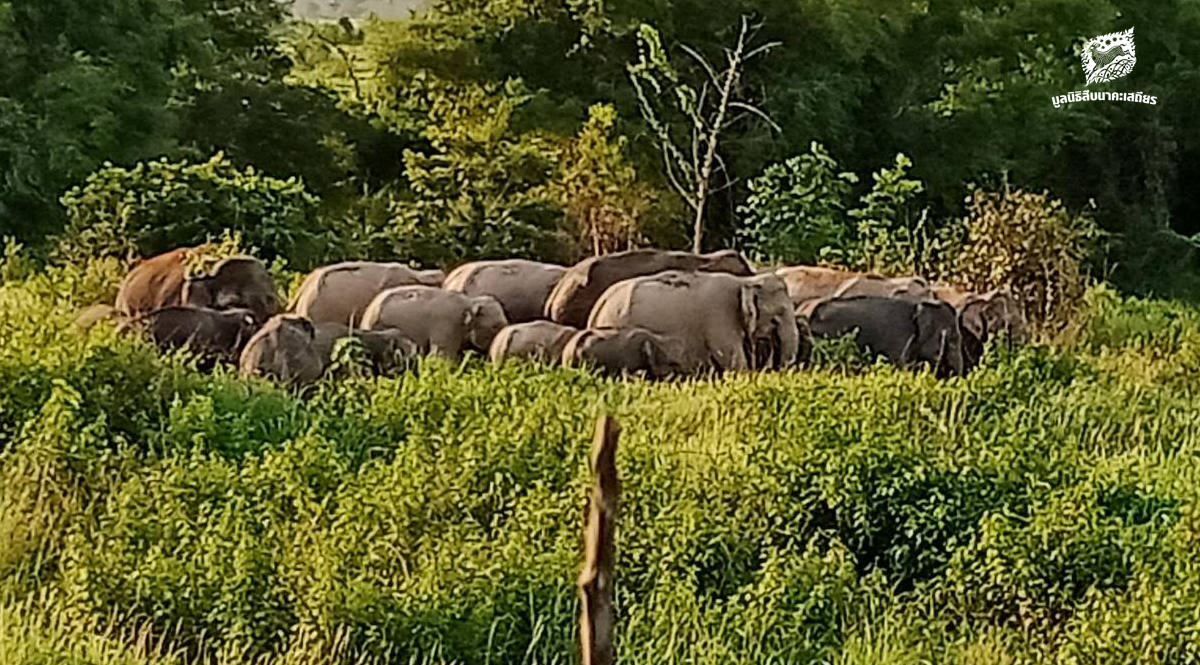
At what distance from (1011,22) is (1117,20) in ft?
6.05

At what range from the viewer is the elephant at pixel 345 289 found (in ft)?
32.4

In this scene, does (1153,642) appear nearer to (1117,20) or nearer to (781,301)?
(781,301)

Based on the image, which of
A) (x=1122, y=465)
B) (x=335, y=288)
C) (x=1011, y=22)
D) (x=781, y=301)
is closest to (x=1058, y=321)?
(x=781, y=301)

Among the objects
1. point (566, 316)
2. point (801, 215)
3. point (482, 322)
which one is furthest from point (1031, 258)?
point (482, 322)

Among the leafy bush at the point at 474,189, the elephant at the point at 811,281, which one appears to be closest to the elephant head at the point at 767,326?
the elephant at the point at 811,281

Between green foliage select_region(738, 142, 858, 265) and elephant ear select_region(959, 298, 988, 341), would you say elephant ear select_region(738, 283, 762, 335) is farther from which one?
green foliage select_region(738, 142, 858, 265)

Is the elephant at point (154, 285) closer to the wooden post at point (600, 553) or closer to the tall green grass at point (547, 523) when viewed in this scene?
the tall green grass at point (547, 523)

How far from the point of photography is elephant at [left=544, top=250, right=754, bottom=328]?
9.91m

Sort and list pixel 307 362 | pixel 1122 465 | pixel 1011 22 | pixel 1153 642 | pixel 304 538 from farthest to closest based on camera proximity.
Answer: pixel 1011 22, pixel 307 362, pixel 1122 465, pixel 304 538, pixel 1153 642

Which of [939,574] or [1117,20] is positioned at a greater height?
[1117,20]

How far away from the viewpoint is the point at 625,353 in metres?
8.53

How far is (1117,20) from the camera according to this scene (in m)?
22.7

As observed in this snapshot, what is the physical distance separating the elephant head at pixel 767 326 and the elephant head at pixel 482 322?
1.35 meters

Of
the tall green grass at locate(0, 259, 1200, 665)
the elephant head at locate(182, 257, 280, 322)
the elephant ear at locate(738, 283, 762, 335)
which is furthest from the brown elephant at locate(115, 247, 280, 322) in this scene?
the elephant ear at locate(738, 283, 762, 335)
